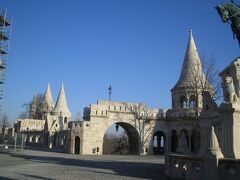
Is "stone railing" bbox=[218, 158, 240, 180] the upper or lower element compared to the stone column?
lower

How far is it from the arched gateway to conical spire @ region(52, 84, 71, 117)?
63.2ft

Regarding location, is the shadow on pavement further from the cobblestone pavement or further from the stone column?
the stone column

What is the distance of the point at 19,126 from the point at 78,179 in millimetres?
53018

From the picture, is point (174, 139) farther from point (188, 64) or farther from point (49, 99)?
point (49, 99)

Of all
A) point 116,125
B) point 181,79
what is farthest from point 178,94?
point 116,125

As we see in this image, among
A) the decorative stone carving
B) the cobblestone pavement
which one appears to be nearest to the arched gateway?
the cobblestone pavement

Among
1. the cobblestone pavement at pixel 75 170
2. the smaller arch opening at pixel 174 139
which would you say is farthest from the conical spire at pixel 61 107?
the cobblestone pavement at pixel 75 170

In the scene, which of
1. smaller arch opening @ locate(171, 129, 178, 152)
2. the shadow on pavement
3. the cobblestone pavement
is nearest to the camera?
the cobblestone pavement

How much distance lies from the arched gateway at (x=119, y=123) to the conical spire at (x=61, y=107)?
19268 mm

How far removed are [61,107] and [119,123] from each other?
70.2ft

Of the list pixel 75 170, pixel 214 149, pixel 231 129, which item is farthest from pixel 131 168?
pixel 214 149

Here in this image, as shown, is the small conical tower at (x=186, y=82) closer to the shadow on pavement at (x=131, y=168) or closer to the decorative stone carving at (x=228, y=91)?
the shadow on pavement at (x=131, y=168)

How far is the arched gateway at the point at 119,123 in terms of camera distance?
32.7m

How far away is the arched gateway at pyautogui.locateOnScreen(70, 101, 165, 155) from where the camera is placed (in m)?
32.7
